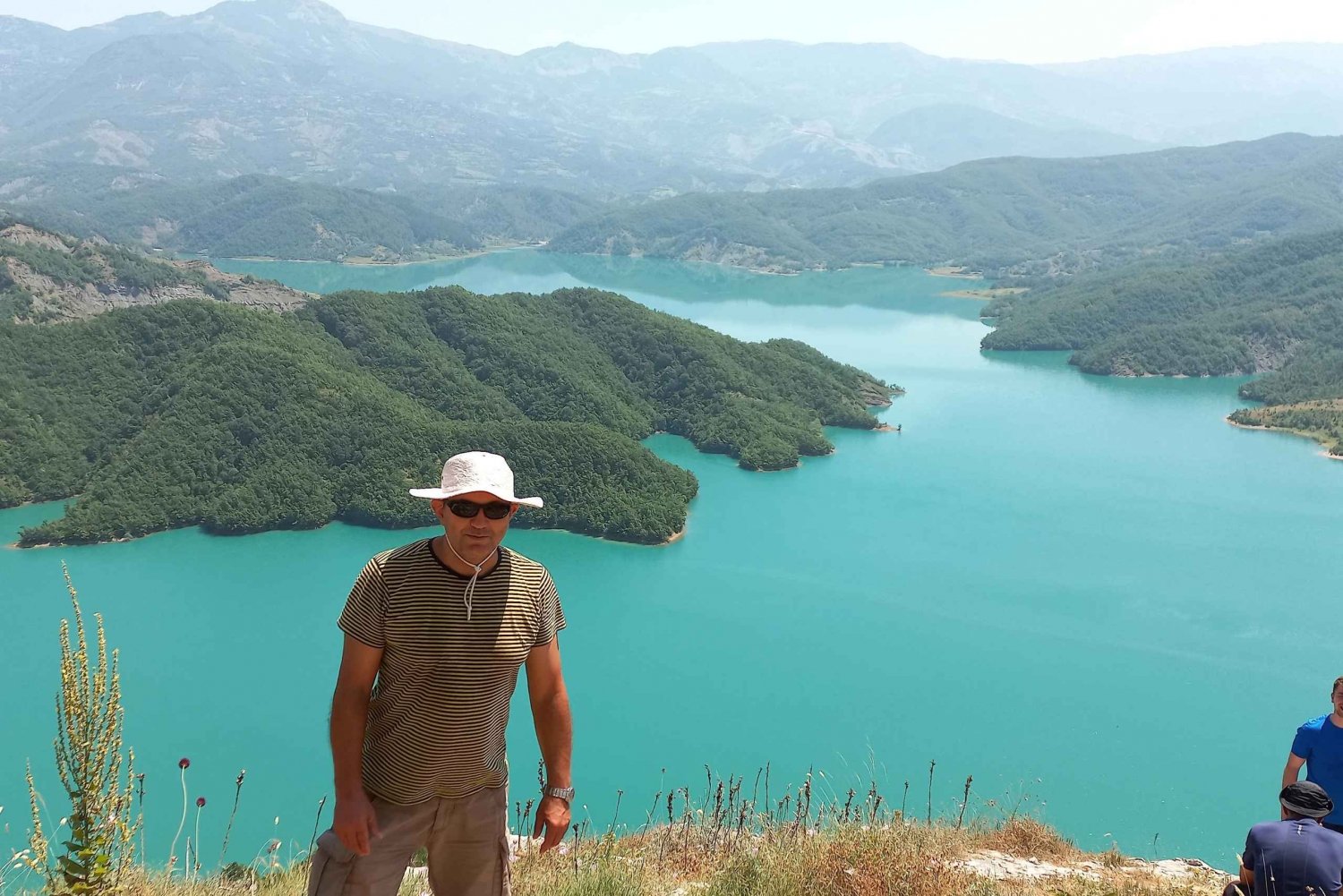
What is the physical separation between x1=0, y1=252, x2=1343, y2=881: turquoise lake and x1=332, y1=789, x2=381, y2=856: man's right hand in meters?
12.6

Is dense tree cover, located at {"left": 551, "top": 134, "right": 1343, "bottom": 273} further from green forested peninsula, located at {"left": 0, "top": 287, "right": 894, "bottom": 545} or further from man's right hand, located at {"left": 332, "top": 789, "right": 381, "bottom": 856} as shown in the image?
man's right hand, located at {"left": 332, "top": 789, "right": 381, "bottom": 856}

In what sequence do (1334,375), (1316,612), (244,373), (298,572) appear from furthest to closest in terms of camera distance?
1. (1334,375)
2. (244,373)
3. (298,572)
4. (1316,612)

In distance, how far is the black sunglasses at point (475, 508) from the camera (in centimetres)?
380

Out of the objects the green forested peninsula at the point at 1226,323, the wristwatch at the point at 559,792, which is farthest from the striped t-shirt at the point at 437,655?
the green forested peninsula at the point at 1226,323

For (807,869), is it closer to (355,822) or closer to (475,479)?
(355,822)

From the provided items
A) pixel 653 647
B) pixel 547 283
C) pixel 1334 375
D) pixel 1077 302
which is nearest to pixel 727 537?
pixel 653 647

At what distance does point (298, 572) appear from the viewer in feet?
125

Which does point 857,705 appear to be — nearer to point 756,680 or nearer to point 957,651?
point 756,680

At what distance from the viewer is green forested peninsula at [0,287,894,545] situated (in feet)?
137

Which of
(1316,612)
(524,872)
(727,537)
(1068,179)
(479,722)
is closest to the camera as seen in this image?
(479,722)

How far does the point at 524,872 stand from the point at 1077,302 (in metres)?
95.8

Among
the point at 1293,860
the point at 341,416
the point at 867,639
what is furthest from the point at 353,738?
the point at 341,416

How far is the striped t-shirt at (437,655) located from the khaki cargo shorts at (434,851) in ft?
0.29

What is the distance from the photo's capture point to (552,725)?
13.5ft
